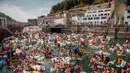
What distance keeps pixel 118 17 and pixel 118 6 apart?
27.7 feet

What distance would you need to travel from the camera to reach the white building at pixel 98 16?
7138cm

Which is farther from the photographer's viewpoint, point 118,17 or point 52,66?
point 118,17

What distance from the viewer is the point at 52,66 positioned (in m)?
22.1

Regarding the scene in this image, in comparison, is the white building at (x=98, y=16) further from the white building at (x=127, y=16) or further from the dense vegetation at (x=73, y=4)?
the dense vegetation at (x=73, y=4)

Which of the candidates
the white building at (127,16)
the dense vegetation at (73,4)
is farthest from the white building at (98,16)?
the dense vegetation at (73,4)

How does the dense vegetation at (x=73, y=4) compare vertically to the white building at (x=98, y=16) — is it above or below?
above

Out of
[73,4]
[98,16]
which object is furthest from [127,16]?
[73,4]

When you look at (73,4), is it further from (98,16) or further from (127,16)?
(127,16)

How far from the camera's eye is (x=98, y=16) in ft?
240

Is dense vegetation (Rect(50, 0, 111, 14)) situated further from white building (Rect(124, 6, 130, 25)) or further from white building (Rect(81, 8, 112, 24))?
white building (Rect(124, 6, 130, 25))

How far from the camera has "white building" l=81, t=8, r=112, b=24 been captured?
234 ft

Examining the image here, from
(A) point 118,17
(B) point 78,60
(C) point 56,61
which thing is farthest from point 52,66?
(A) point 118,17

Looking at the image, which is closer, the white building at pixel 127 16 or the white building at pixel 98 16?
the white building at pixel 127 16

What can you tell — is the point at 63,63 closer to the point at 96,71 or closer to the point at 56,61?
the point at 56,61
